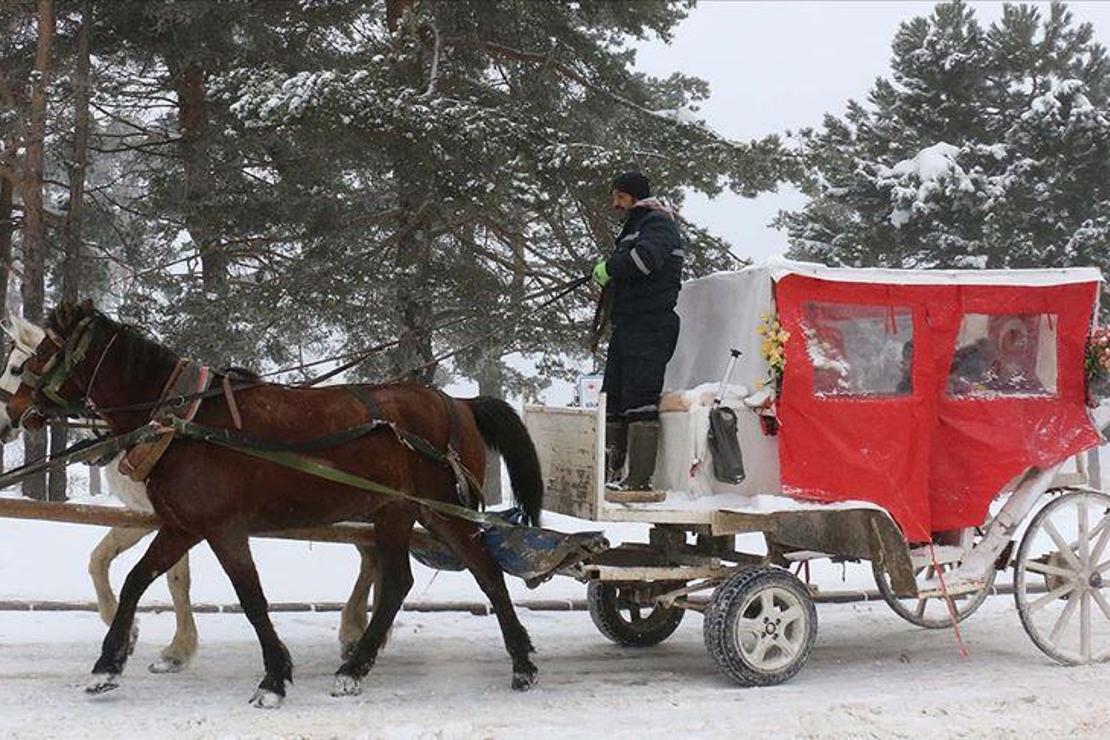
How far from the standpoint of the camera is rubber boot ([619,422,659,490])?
6000mm

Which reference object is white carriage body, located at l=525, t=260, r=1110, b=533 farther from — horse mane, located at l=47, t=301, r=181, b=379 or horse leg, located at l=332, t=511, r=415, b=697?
horse mane, located at l=47, t=301, r=181, b=379

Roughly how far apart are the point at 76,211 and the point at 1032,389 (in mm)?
11438

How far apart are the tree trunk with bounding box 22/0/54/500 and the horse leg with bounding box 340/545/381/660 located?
706 centimetres

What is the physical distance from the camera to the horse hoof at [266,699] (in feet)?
16.6

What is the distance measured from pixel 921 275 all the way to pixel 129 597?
443 centimetres

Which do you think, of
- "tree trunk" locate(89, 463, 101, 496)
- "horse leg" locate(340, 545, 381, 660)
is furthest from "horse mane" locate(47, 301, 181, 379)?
"tree trunk" locate(89, 463, 101, 496)

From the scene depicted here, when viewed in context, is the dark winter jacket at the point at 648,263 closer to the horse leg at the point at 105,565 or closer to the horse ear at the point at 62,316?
the horse ear at the point at 62,316

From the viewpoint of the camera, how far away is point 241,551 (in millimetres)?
5309

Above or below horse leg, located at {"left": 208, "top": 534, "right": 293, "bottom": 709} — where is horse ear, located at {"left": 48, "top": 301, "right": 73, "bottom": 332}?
above

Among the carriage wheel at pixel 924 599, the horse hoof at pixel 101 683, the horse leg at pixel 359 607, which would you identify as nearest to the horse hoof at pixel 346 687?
the horse leg at pixel 359 607

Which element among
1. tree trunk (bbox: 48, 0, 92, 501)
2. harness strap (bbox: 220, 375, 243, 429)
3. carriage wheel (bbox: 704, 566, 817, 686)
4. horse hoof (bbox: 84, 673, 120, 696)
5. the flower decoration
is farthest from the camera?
tree trunk (bbox: 48, 0, 92, 501)

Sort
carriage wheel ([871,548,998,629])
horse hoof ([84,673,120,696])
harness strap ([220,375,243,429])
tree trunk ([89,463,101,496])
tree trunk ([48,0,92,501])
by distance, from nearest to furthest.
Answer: horse hoof ([84,673,120,696]) < harness strap ([220,375,243,429]) < carriage wheel ([871,548,998,629]) < tree trunk ([48,0,92,501]) < tree trunk ([89,463,101,496])

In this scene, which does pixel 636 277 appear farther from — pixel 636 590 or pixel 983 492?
pixel 983 492

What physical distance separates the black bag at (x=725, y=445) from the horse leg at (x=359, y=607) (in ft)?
7.02
